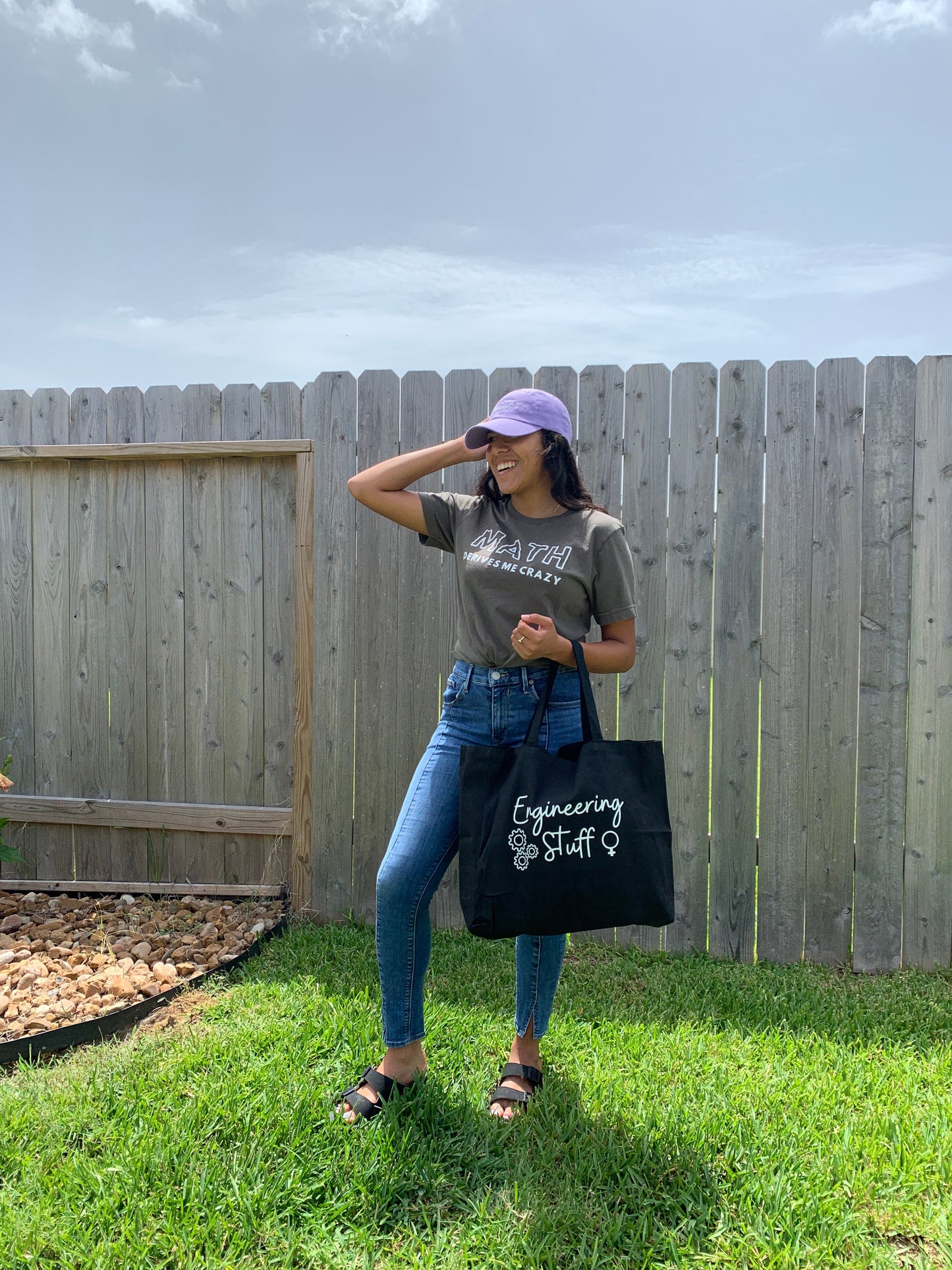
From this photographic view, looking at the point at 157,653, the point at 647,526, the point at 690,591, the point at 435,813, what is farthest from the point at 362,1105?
the point at 157,653

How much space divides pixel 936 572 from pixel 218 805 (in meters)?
3.33

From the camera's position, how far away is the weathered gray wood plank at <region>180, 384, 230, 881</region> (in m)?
4.23

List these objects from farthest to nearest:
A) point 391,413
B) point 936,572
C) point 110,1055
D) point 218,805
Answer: point 218,805 → point 391,413 → point 936,572 → point 110,1055

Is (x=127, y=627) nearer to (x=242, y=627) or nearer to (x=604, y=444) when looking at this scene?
(x=242, y=627)

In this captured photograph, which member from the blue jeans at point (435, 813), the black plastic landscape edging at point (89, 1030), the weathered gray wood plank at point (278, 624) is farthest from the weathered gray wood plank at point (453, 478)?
the blue jeans at point (435, 813)

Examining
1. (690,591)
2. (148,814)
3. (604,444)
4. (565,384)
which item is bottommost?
(148,814)

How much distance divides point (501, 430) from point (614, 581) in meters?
0.51

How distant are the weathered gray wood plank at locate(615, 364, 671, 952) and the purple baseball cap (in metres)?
1.28

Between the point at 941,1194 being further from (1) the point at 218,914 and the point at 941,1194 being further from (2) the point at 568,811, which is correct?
(1) the point at 218,914

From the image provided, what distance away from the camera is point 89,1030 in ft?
9.91

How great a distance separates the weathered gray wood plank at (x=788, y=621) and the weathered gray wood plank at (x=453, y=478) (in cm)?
120

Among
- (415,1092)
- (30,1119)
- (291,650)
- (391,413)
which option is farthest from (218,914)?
(391,413)

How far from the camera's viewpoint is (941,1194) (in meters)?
2.15

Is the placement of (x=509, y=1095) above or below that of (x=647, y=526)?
below
